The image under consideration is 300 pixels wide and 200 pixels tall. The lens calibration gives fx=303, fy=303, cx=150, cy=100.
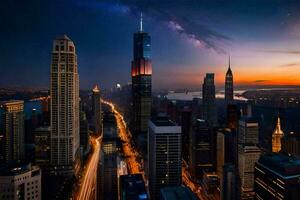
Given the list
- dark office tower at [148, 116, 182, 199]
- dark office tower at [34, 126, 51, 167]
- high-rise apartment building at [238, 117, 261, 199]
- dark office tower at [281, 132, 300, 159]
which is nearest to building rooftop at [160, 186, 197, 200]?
dark office tower at [148, 116, 182, 199]

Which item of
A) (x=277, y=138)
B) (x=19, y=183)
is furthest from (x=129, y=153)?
(x=19, y=183)

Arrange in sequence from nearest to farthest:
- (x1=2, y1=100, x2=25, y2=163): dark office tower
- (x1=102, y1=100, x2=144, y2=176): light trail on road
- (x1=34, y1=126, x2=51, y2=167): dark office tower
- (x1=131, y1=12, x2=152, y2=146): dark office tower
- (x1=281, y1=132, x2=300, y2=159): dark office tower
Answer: (x1=2, y1=100, x2=25, y2=163): dark office tower → (x1=34, y1=126, x2=51, y2=167): dark office tower → (x1=281, y1=132, x2=300, y2=159): dark office tower → (x1=102, y1=100, x2=144, y2=176): light trail on road → (x1=131, y1=12, x2=152, y2=146): dark office tower

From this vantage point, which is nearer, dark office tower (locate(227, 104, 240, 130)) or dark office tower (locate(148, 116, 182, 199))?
dark office tower (locate(148, 116, 182, 199))

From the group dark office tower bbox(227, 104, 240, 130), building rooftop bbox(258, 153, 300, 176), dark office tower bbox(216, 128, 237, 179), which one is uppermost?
dark office tower bbox(227, 104, 240, 130)

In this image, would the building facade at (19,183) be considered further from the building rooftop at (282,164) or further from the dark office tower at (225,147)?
the dark office tower at (225,147)

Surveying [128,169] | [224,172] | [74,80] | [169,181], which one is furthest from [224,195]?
[74,80]

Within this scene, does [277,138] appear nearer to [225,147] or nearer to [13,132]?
[225,147]

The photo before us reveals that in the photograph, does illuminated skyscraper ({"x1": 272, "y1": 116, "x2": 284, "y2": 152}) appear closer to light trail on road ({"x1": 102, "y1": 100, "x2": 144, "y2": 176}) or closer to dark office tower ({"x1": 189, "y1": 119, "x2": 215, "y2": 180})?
dark office tower ({"x1": 189, "y1": 119, "x2": 215, "y2": 180})
